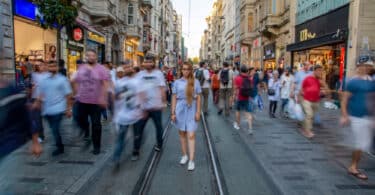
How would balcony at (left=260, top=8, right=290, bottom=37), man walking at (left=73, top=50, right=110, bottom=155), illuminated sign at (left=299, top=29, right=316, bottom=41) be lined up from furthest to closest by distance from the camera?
balcony at (left=260, top=8, right=290, bottom=37) < illuminated sign at (left=299, top=29, right=316, bottom=41) < man walking at (left=73, top=50, right=110, bottom=155)

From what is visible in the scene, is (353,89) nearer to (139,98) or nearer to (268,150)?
(268,150)

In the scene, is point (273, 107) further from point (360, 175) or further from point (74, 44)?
point (74, 44)

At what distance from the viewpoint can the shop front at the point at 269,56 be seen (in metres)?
31.2

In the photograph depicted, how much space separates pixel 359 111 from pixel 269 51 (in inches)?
1112

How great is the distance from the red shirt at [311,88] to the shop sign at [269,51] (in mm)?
23279

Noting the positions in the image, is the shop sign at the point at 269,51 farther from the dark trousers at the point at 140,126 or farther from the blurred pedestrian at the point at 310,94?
the dark trousers at the point at 140,126

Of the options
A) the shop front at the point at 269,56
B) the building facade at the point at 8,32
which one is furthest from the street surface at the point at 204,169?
the shop front at the point at 269,56

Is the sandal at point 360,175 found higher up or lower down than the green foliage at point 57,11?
lower down

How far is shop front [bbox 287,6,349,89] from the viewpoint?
678 inches

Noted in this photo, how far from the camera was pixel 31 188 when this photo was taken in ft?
15.3

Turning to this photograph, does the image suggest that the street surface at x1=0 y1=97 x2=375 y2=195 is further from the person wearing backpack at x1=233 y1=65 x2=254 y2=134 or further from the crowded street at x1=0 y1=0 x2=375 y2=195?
the person wearing backpack at x1=233 y1=65 x2=254 y2=134

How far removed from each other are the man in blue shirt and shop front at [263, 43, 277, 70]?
26.6 m

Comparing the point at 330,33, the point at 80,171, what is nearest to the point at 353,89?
the point at 80,171

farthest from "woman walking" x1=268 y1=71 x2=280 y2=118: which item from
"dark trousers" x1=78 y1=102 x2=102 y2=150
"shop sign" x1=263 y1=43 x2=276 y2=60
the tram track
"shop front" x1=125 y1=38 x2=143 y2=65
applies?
"shop front" x1=125 y1=38 x2=143 y2=65
